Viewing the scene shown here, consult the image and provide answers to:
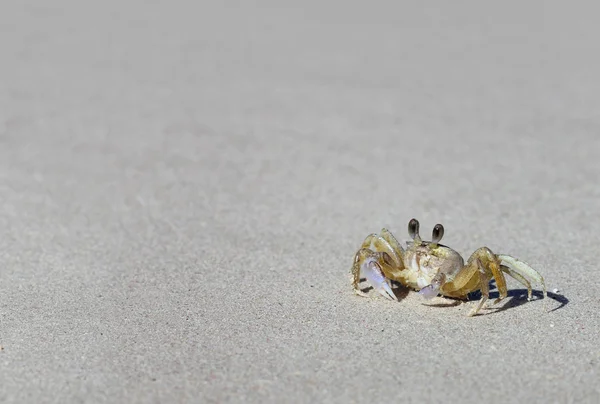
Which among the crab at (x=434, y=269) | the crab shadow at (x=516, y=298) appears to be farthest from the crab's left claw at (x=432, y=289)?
the crab shadow at (x=516, y=298)

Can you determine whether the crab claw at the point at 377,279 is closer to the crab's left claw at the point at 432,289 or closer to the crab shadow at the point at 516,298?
the crab's left claw at the point at 432,289

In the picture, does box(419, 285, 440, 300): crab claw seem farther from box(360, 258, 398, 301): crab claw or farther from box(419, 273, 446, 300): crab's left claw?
box(360, 258, 398, 301): crab claw

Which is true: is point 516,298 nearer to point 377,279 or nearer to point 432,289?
point 432,289

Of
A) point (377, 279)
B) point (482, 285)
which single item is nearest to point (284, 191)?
point (377, 279)

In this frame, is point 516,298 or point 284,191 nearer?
point 516,298

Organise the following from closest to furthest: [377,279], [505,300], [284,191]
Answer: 1. [377,279]
2. [505,300]
3. [284,191]

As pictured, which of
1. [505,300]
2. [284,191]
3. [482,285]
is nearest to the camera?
[482,285]
